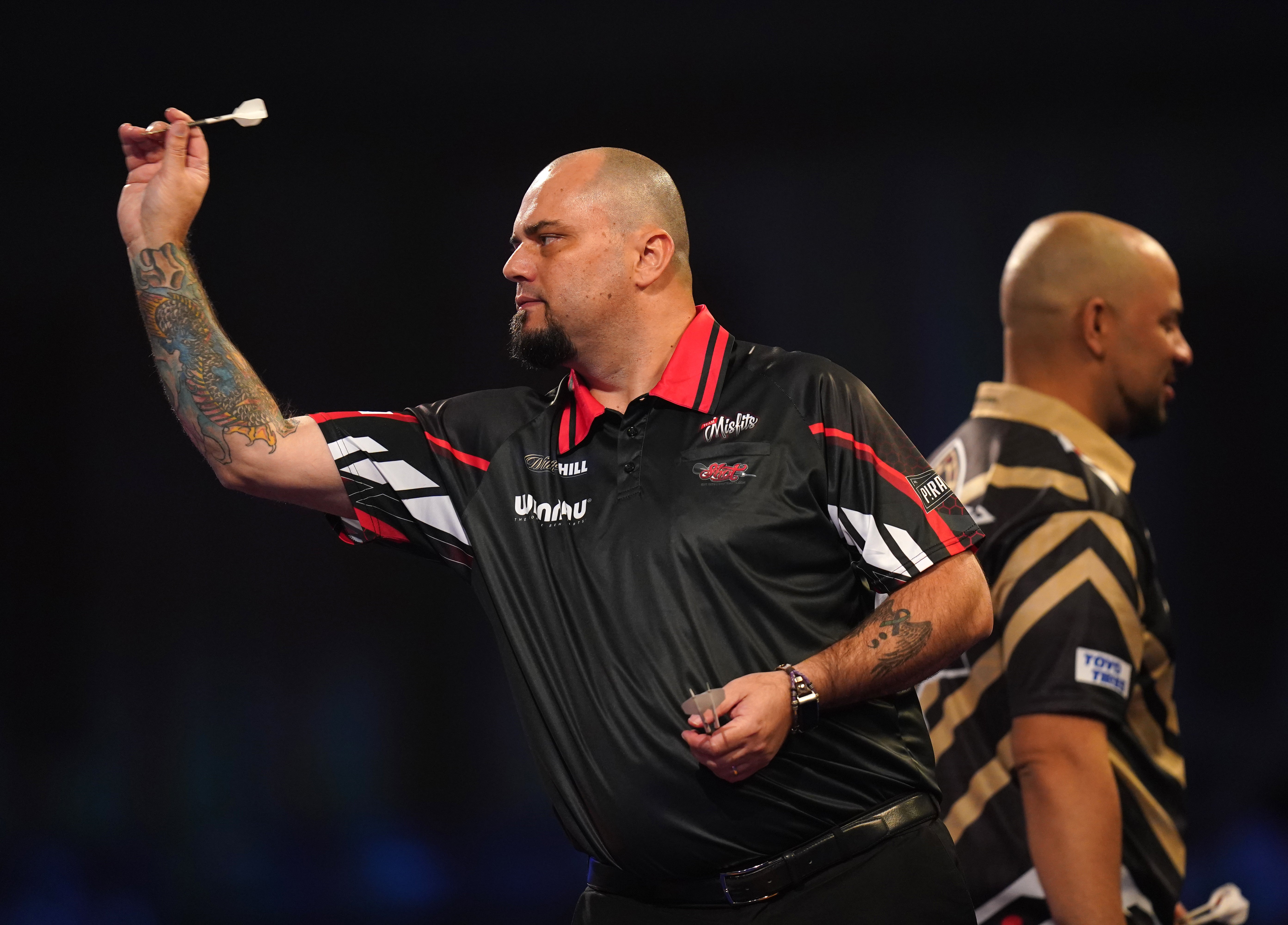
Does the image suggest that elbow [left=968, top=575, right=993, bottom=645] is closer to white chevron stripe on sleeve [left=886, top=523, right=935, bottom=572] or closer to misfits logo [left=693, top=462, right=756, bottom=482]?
white chevron stripe on sleeve [left=886, top=523, right=935, bottom=572]

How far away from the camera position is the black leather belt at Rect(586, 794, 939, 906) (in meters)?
1.54

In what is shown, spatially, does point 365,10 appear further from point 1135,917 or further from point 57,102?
point 1135,917

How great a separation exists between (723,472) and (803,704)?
1.08ft

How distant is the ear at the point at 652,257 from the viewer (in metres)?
→ 1.85

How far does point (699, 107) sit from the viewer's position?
4.08 metres

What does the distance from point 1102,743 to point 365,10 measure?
332 cm

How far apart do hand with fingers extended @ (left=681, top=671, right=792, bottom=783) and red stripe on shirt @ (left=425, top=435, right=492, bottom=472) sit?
1.72 ft

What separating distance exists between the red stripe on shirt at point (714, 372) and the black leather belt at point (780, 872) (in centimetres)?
59

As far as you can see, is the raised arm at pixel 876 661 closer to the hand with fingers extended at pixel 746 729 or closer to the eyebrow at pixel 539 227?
the hand with fingers extended at pixel 746 729

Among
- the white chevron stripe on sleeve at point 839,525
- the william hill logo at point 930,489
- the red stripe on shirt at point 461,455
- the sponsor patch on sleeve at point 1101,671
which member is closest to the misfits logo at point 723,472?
the white chevron stripe on sleeve at point 839,525

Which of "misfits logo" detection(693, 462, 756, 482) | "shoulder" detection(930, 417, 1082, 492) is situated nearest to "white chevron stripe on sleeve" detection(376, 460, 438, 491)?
"misfits logo" detection(693, 462, 756, 482)

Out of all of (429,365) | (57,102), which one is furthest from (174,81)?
(429,365)

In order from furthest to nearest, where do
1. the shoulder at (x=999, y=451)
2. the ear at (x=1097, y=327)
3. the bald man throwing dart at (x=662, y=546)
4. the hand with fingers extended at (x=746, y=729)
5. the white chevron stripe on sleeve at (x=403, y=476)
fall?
the ear at (x=1097, y=327), the shoulder at (x=999, y=451), the white chevron stripe on sleeve at (x=403, y=476), the bald man throwing dart at (x=662, y=546), the hand with fingers extended at (x=746, y=729)

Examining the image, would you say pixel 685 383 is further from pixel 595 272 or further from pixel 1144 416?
pixel 1144 416
